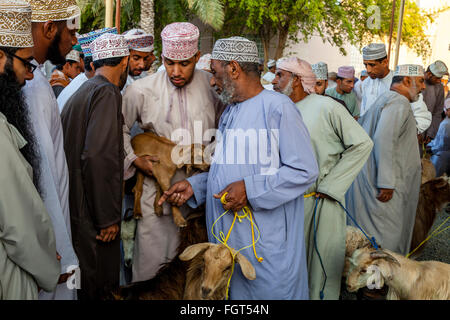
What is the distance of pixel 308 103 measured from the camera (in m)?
3.78

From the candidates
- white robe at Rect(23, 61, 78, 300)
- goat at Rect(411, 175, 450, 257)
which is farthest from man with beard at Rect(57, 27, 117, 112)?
goat at Rect(411, 175, 450, 257)

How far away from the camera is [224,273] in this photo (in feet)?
9.02

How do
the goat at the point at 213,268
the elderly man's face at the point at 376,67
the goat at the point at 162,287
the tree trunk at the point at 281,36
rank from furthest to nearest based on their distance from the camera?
the tree trunk at the point at 281,36 → the elderly man's face at the point at 376,67 → the goat at the point at 162,287 → the goat at the point at 213,268

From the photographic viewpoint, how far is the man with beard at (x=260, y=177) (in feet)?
9.25

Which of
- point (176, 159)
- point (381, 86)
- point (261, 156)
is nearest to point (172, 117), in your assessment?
point (176, 159)

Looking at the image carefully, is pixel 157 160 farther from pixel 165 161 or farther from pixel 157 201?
pixel 157 201

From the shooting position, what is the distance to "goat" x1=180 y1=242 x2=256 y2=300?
8.80 ft

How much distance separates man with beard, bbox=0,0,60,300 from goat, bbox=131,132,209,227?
110cm

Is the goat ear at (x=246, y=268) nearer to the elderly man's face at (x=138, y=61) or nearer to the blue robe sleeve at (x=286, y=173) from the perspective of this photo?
the blue robe sleeve at (x=286, y=173)

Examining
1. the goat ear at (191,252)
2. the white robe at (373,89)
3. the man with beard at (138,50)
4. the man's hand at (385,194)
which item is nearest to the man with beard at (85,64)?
the man with beard at (138,50)

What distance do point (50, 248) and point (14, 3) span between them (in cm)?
123

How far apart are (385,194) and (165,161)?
2.25m

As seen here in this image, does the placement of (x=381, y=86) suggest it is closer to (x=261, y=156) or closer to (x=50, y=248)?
(x=261, y=156)
